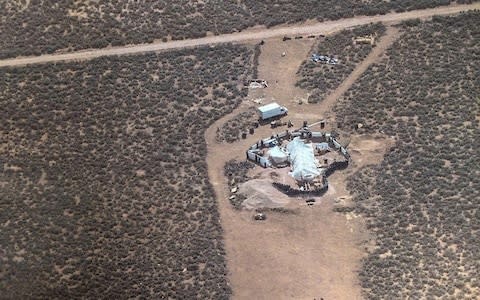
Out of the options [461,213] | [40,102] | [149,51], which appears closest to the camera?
[461,213]

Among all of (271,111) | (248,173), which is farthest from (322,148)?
(248,173)

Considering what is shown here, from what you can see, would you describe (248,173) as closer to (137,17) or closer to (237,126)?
(237,126)

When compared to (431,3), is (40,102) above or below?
below

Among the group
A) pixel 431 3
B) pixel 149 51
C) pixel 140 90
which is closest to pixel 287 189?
pixel 140 90

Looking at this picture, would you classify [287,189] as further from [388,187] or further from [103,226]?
[103,226]

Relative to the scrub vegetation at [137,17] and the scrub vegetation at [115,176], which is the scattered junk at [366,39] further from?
the scrub vegetation at [115,176]
